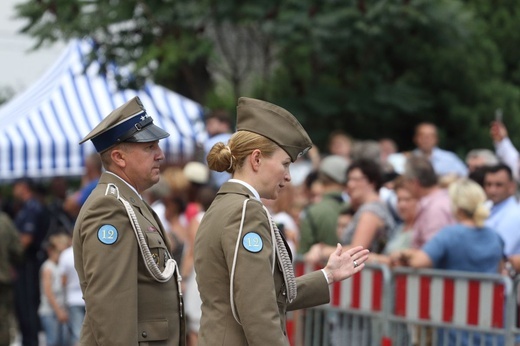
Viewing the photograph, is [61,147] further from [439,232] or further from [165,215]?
[439,232]

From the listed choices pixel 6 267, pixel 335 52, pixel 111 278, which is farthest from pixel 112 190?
pixel 335 52

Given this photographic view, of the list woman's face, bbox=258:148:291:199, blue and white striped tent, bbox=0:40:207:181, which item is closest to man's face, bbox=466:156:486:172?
blue and white striped tent, bbox=0:40:207:181

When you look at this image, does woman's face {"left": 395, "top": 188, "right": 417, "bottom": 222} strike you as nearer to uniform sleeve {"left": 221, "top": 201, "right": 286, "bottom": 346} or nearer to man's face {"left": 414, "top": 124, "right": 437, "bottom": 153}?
man's face {"left": 414, "top": 124, "right": 437, "bottom": 153}

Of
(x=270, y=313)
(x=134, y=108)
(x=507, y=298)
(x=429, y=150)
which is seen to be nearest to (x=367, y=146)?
(x=429, y=150)

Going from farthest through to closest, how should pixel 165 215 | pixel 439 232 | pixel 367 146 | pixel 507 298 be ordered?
pixel 165 215, pixel 367 146, pixel 439 232, pixel 507 298

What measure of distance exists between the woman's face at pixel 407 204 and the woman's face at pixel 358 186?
279 millimetres

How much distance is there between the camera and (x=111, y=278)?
4746 mm

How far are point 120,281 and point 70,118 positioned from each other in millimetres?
11559

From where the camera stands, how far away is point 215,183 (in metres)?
11.7

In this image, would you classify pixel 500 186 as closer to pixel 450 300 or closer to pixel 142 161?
pixel 450 300

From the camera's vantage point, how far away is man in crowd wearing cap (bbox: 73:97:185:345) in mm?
4742

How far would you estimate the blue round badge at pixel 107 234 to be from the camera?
4.81m

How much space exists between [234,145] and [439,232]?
11.5 feet

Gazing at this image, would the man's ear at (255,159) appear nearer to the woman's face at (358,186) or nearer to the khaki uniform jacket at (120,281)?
the khaki uniform jacket at (120,281)
